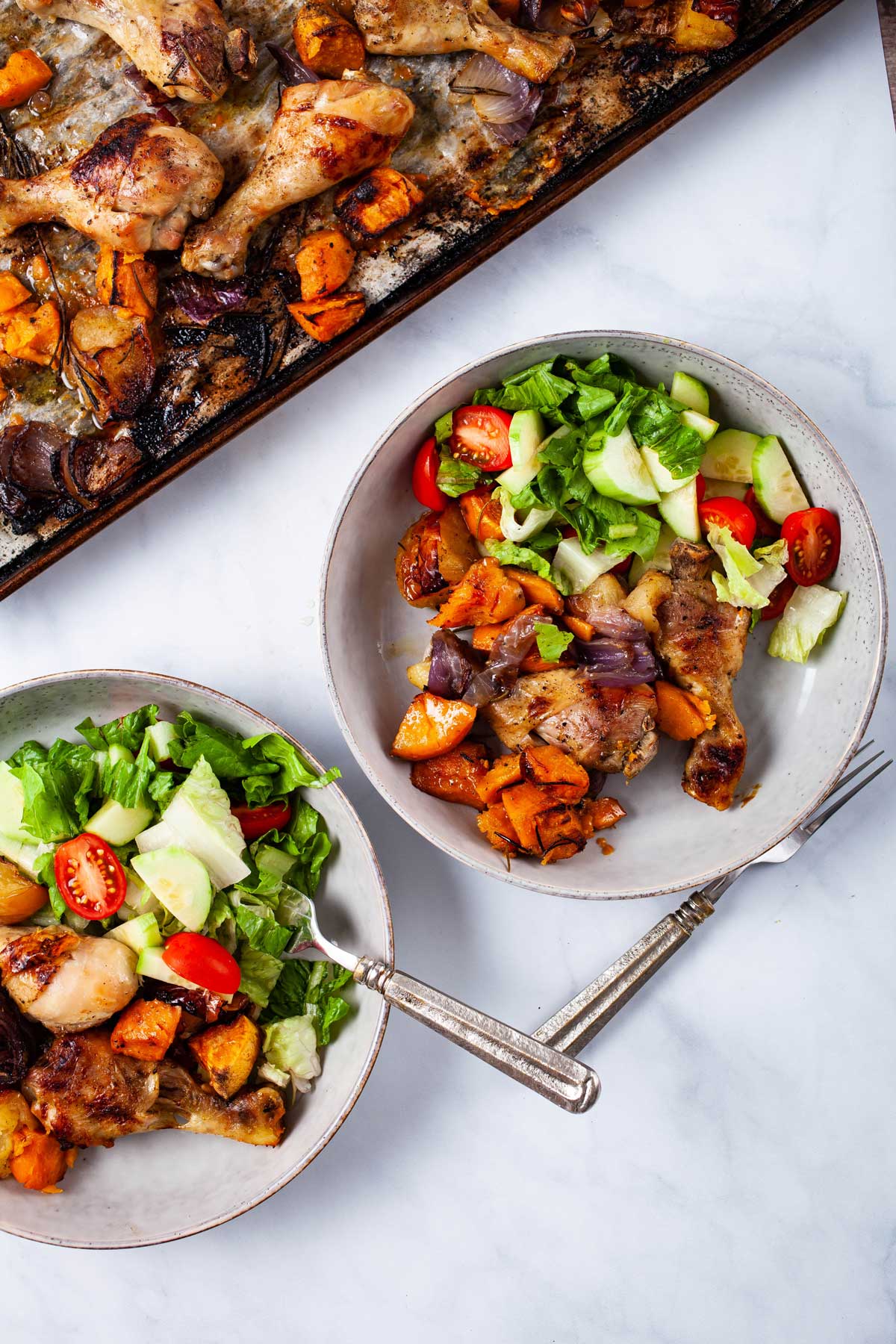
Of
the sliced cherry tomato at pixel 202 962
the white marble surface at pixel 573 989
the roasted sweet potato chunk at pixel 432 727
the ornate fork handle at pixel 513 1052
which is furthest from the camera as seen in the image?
the white marble surface at pixel 573 989

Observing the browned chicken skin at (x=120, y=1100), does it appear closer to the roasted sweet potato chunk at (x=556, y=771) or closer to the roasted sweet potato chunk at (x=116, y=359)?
the roasted sweet potato chunk at (x=556, y=771)

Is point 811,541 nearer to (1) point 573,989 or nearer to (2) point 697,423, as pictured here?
(2) point 697,423

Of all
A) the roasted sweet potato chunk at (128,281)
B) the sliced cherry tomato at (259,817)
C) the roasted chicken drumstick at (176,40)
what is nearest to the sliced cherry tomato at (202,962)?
the sliced cherry tomato at (259,817)

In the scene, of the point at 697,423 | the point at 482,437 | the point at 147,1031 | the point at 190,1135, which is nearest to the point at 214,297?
the point at 482,437

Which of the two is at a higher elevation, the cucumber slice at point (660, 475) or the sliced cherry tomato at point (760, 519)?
the cucumber slice at point (660, 475)

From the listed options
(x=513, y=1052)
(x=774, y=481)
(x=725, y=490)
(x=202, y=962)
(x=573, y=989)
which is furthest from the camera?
(x=573, y=989)
